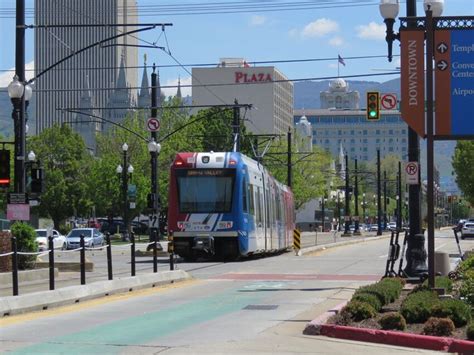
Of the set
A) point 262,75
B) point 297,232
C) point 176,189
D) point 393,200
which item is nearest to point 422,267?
point 176,189

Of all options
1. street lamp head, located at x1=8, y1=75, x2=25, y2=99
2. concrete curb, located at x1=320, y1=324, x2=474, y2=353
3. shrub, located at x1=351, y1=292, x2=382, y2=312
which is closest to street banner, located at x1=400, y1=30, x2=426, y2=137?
shrub, located at x1=351, y1=292, x2=382, y2=312

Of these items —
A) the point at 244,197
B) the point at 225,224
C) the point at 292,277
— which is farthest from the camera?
the point at 244,197

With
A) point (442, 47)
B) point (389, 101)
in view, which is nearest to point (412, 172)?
point (442, 47)

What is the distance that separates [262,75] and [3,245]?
509 feet

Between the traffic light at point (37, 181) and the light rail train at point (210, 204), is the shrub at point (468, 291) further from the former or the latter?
the light rail train at point (210, 204)

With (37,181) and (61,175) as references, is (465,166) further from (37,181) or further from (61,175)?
(37,181)

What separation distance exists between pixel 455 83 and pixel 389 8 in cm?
231

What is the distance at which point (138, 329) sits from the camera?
13375 mm

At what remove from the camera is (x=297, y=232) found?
4309 cm

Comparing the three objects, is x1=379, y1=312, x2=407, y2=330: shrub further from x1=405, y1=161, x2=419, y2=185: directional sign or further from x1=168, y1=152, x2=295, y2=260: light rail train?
x1=168, y1=152, x2=295, y2=260: light rail train

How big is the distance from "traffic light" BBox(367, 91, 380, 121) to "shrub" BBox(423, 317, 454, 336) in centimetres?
1581

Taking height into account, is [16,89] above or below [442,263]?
above

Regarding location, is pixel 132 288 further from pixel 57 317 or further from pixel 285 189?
pixel 285 189

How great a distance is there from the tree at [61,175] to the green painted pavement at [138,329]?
2300 inches
